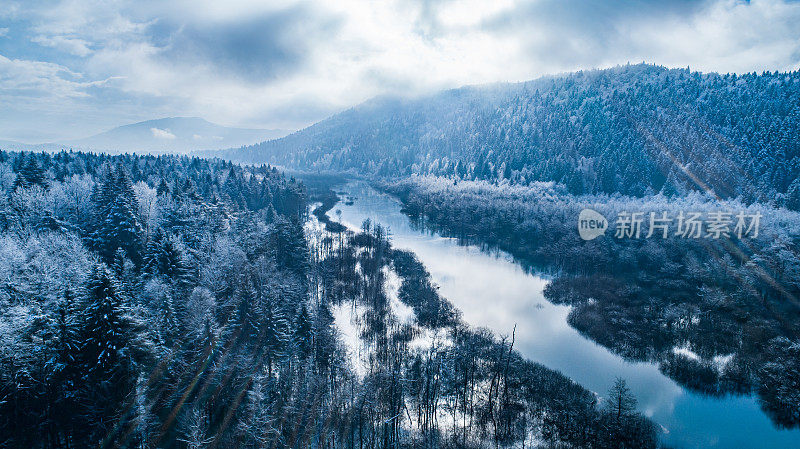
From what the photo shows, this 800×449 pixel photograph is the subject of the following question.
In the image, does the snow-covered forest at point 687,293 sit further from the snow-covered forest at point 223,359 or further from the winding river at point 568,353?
the snow-covered forest at point 223,359

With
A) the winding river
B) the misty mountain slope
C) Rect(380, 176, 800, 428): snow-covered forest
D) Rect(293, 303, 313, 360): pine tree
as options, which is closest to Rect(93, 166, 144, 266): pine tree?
Rect(293, 303, 313, 360): pine tree

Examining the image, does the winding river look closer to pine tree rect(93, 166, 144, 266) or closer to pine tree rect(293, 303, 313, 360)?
pine tree rect(293, 303, 313, 360)

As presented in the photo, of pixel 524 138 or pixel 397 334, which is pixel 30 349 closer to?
pixel 397 334

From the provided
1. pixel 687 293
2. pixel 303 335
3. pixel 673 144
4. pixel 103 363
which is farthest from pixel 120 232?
pixel 673 144

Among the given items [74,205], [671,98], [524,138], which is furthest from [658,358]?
[671,98]

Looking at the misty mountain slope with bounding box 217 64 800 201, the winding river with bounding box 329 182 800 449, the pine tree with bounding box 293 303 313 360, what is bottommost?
the winding river with bounding box 329 182 800 449
